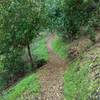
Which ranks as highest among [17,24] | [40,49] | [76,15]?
[17,24]

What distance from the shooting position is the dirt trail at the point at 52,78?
21133mm

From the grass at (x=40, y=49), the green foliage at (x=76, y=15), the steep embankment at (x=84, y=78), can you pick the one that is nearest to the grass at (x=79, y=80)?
the steep embankment at (x=84, y=78)

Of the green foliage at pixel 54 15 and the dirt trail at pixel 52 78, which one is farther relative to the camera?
the green foliage at pixel 54 15

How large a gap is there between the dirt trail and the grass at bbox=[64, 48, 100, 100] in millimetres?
498

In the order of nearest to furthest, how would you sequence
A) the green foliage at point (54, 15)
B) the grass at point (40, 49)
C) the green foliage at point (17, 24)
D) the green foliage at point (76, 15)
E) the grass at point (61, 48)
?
the green foliage at point (17, 24) < the green foliage at point (76, 15) < the green foliage at point (54, 15) < the grass at point (61, 48) < the grass at point (40, 49)

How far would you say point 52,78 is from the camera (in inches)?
975

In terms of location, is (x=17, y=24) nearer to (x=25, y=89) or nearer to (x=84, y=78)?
(x=25, y=89)

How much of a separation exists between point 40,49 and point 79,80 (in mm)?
18416

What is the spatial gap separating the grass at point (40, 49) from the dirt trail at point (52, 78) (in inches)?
55.0

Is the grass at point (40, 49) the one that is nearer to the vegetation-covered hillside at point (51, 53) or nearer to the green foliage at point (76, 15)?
the vegetation-covered hillside at point (51, 53)

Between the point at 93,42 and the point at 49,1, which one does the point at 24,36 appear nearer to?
the point at 93,42

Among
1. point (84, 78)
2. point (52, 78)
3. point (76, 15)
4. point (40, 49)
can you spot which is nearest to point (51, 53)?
point (40, 49)

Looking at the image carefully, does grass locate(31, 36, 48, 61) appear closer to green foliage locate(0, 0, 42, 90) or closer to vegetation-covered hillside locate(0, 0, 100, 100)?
vegetation-covered hillside locate(0, 0, 100, 100)

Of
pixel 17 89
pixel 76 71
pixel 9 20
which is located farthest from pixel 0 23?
pixel 76 71
